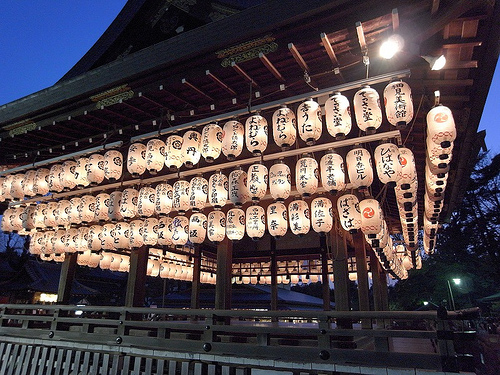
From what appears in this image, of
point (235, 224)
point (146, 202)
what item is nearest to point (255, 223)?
point (235, 224)

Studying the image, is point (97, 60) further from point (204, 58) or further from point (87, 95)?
point (204, 58)

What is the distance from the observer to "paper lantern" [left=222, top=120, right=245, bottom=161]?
6.61 meters

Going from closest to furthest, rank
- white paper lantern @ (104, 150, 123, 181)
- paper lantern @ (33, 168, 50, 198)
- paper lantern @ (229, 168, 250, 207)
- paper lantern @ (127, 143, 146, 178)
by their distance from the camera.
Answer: paper lantern @ (229, 168, 250, 207), paper lantern @ (127, 143, 146, 178), white paper lantern @ (104, 150, 123, 181), paper lantern @ (33, 168, 50, 198)

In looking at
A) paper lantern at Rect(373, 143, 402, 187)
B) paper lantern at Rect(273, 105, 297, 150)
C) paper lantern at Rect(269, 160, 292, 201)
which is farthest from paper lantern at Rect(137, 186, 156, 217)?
paper lantern at Rect(373, 143, 402, 187)

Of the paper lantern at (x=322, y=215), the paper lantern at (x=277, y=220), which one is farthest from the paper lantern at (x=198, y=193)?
the paper lantern at (x=322, y=215)

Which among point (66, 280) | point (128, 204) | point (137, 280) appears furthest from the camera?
point (66, 280)

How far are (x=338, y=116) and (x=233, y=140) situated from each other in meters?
2.12

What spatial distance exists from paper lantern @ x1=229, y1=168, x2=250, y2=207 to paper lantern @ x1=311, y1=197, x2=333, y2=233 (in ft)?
4.98

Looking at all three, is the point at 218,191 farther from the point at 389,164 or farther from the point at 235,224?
the point at 389,164

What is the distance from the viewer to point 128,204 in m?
8.41

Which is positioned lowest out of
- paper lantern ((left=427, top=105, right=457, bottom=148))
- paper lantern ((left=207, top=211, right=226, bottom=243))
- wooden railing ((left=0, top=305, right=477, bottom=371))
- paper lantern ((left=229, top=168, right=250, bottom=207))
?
wooden railing ((left=0, top=305, right=477, bottom=371))

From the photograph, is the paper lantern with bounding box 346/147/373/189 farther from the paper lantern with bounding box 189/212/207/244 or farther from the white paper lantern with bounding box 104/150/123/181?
the white paper lantern with bounding box 104/150/123/181

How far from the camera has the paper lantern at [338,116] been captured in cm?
584

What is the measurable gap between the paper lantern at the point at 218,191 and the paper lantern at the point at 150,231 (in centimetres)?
233
